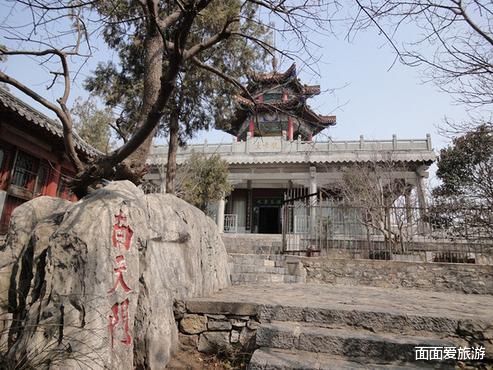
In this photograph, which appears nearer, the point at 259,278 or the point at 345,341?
the point at 345,341

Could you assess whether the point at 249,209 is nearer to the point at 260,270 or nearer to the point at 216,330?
the point at 260,270

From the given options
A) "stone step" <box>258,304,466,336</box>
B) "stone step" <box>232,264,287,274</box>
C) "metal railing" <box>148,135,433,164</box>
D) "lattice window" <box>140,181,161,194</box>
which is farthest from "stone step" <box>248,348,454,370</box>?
"lattice window" <box>140,181,161,194</box>

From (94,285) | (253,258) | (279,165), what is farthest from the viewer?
(279,165)

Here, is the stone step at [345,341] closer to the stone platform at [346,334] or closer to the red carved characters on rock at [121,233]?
the stone platform at [346,334]

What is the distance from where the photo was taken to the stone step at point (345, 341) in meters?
2.57

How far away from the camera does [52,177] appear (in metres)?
9.38

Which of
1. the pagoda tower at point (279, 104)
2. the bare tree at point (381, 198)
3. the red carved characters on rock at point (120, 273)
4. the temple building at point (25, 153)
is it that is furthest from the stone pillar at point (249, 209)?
the red carved characters on rock at point (120, 273)

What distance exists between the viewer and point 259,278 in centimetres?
612

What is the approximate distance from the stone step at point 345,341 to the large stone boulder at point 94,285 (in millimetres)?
938

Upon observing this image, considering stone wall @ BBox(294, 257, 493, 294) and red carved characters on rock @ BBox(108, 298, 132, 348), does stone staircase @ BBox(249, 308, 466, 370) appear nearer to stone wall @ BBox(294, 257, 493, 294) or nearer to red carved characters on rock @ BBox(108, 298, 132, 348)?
red carved characters on rock @ BBox(108, 298, 132, 348)

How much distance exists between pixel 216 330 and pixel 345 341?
1.19m

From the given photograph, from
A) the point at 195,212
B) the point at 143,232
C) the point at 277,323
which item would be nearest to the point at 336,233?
the point at 195,212

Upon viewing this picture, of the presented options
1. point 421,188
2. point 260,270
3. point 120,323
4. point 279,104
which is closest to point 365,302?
point 120,323

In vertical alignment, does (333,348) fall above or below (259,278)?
below
